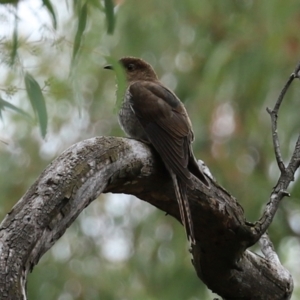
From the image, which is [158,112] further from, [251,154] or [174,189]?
[251,154]

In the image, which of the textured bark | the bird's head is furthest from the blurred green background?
the textured bark

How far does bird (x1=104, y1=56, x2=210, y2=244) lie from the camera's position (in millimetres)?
2801

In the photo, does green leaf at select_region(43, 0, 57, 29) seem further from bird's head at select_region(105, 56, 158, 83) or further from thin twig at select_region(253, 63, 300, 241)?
bird's head at select_region(105, 56, 158, 83)

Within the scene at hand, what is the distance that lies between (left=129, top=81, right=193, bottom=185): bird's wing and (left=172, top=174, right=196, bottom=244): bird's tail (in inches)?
8.0

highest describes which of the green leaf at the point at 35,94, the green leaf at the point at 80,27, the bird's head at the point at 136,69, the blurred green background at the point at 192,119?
the green leaf at the point at 80,27

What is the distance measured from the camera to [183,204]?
275 centimetres

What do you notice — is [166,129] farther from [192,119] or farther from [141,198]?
[192,119]

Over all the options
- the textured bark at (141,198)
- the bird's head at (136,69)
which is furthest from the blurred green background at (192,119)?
the textured bark at (141,198)

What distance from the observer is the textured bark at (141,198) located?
192 centimetres

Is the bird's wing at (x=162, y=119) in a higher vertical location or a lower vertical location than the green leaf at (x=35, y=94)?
lower

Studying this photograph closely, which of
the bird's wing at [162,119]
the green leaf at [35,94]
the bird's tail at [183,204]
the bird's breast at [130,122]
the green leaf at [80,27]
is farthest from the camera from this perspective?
the bird's breast at [130,122]

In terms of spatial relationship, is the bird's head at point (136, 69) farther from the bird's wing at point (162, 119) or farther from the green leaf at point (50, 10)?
the green leaf at point (50, 10)

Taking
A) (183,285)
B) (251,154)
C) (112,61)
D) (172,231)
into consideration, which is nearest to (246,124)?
(251,154)

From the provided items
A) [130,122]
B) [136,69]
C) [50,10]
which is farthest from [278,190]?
[136,69]
